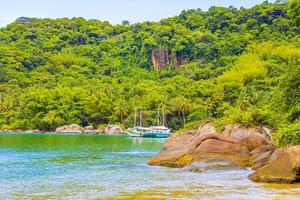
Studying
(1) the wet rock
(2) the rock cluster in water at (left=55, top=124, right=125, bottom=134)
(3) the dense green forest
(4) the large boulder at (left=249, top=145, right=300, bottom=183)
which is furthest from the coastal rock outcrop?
(2) the rock cluster in water at (left=55, top=124, right=125, bottom=134)

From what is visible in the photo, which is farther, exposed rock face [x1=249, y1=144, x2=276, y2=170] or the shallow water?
exposed rock face [x1=249, y1=144, x2=276, y2=170]

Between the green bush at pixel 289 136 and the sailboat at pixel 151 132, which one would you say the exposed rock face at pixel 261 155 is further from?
the sailboat at pixel 151 132

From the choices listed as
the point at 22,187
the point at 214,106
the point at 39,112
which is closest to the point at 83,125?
the point at 39,112

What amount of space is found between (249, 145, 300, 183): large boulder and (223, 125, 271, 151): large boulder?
10.6m

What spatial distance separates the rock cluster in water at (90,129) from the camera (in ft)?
407

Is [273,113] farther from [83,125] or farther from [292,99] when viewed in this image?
[83,125]

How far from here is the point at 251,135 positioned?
117 feet

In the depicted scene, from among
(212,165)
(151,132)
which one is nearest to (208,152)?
(212,165)

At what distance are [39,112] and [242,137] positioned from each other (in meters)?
108

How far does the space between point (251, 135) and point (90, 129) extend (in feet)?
315

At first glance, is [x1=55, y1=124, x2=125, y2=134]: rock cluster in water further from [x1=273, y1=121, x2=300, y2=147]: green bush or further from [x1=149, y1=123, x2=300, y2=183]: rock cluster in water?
[x1=273, y1=121, x2=300, y2=147]: green bush

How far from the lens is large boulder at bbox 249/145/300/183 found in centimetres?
2294

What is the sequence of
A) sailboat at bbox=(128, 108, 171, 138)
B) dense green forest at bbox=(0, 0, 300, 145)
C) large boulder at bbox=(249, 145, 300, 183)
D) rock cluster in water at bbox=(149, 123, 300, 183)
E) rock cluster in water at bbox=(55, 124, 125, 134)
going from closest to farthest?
1. large boulder at bbox=(249, 145, 300, 183)
2. rock cluster in water at bbox=(149, 123, 300, 183)
3. sailboat at bbox=(128, 108, 171, 138)
4. rock cluster in water at bbox=(55, 124, 125, 134)
5. dense green forest at bbox=(0, 0, 300, 145)

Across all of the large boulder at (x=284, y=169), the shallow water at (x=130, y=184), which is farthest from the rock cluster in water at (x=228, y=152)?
the shallow water at (x=130, y=184)
